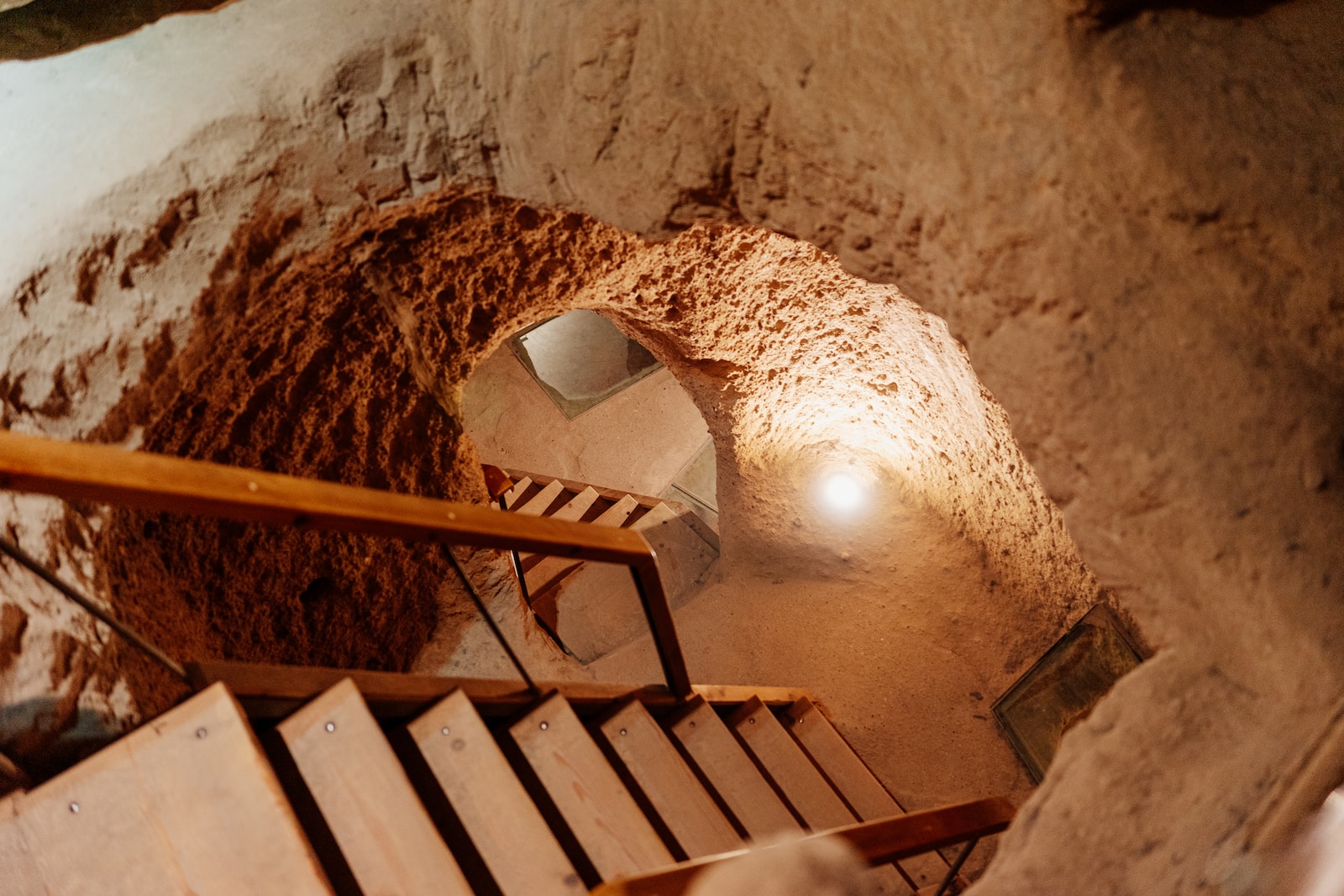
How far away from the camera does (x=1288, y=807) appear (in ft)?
4.67

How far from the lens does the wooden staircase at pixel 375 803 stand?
1.76 meters

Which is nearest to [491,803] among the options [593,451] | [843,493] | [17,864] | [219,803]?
[219,803]

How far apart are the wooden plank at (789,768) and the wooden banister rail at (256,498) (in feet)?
5.06

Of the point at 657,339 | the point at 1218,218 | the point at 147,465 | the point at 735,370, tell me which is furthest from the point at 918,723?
the point at 147,465

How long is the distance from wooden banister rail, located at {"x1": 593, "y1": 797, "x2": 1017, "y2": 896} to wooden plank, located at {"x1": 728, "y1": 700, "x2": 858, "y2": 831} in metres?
0.72

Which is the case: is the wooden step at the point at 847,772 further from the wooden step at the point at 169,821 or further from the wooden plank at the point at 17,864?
the wooden plank at the point at 17,864

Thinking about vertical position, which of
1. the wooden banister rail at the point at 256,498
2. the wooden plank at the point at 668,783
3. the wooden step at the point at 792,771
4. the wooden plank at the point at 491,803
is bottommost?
the wooden step at the point at 792,771

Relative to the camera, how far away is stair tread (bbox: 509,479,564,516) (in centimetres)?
603

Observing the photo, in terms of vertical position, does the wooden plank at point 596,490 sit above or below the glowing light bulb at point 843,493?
above

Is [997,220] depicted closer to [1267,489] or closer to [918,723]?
[1267,489]

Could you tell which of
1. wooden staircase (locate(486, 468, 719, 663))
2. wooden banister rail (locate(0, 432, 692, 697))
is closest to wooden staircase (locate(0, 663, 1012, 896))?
wooden banister rail (locate(0, 432, 692, 697))

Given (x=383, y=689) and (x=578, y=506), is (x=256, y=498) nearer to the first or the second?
(x=383, y=689)

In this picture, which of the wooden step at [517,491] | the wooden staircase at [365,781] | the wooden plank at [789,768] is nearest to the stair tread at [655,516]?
the wooden step at [517,491]

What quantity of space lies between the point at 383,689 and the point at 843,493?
3455 mm
